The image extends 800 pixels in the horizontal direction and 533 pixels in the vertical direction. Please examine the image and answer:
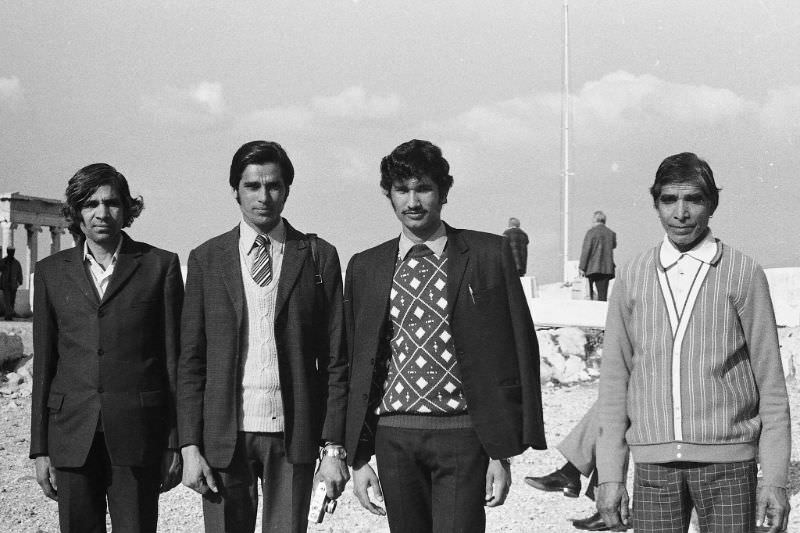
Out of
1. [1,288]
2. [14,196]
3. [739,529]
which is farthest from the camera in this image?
[14,196]

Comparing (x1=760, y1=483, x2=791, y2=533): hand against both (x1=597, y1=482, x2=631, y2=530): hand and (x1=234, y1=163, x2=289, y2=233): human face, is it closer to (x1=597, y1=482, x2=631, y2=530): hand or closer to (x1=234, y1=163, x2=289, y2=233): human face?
(x1=597, y1=482, x2=631, y2=530): hand

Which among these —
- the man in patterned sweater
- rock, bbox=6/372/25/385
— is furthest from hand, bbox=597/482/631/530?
rock, bbox=6/372/25/385

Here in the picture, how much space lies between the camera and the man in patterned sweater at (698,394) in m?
3.57

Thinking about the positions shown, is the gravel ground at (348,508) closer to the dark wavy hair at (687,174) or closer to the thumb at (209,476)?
the thumb at (209,476)

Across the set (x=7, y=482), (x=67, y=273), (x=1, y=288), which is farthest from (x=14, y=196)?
(x=67, y=273)

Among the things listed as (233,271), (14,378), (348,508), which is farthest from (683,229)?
(14,378)

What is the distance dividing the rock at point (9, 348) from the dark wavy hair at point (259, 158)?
14292 millimetres

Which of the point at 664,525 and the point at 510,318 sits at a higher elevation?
the point at 510,318

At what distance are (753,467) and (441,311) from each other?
1241 mm

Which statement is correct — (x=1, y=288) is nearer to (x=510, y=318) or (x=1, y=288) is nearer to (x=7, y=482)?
(x=7, y=482)

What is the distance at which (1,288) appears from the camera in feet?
85.1

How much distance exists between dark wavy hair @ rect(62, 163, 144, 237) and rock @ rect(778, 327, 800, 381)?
10.9 metres

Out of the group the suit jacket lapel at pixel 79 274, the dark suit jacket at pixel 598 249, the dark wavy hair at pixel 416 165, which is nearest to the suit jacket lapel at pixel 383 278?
the dark wavy hair at pixel 416 165

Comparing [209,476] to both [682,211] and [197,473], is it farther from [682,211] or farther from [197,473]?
[682,211]
